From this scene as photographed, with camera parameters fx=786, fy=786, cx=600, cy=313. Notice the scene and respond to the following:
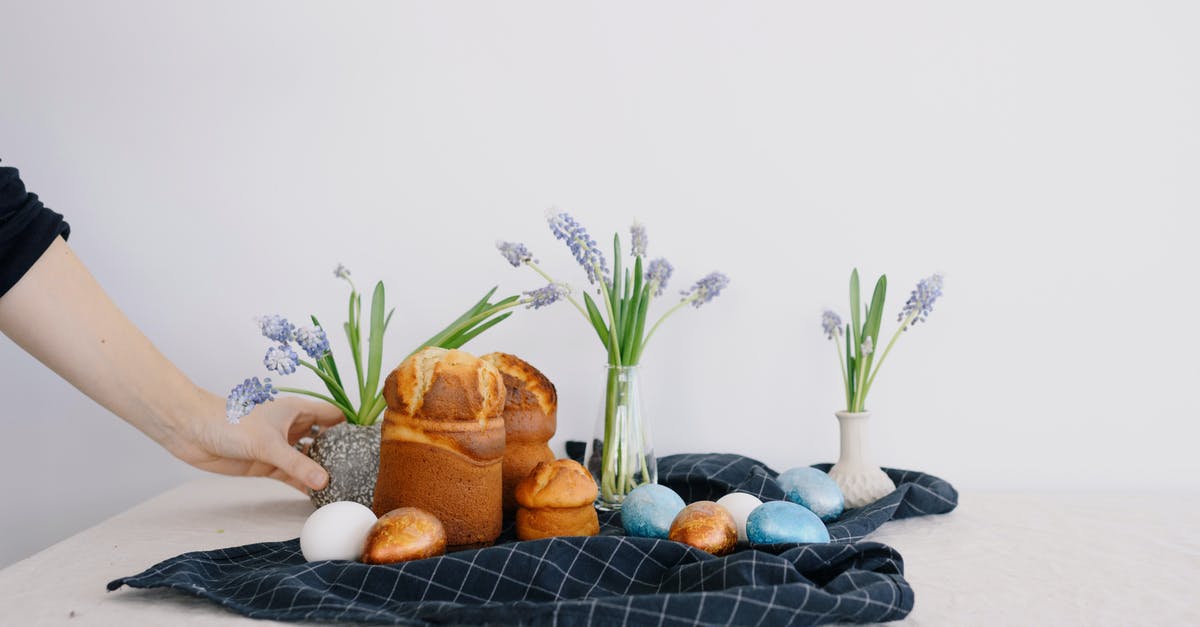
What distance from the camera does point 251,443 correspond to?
3.58 feet

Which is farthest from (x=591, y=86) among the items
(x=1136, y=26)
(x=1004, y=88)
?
(x=1136, y=26)

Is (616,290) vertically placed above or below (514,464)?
above

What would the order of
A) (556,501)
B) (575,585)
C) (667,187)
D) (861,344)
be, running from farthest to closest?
(667,187), (861,344), (556,501), (575,585)

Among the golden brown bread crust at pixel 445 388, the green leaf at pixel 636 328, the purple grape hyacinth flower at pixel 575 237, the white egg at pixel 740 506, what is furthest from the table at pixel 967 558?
the purple grape hyacinth flower at pixel 575 237

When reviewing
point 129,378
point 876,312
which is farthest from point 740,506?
point 129,378

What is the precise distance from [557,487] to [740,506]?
215mm

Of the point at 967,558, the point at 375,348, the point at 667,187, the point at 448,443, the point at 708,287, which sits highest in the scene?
the point at 667,187

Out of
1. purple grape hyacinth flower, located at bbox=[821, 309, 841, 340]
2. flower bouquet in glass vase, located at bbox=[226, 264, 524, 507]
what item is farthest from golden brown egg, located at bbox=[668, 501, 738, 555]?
purple grape hyacinth flower, located at bbox=[821, 309, 841, 340]

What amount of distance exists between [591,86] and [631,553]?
3.05 feet

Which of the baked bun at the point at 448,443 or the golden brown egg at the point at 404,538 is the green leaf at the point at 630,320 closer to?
the baked bun at the point at 448,443

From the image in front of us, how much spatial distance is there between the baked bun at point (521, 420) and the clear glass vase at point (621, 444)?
0.09m

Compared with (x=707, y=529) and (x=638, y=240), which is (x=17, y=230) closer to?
(x=638, y=240)

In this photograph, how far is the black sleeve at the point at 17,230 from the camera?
928 mm

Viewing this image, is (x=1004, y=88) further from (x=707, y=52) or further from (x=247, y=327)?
(x=247, y=327)
